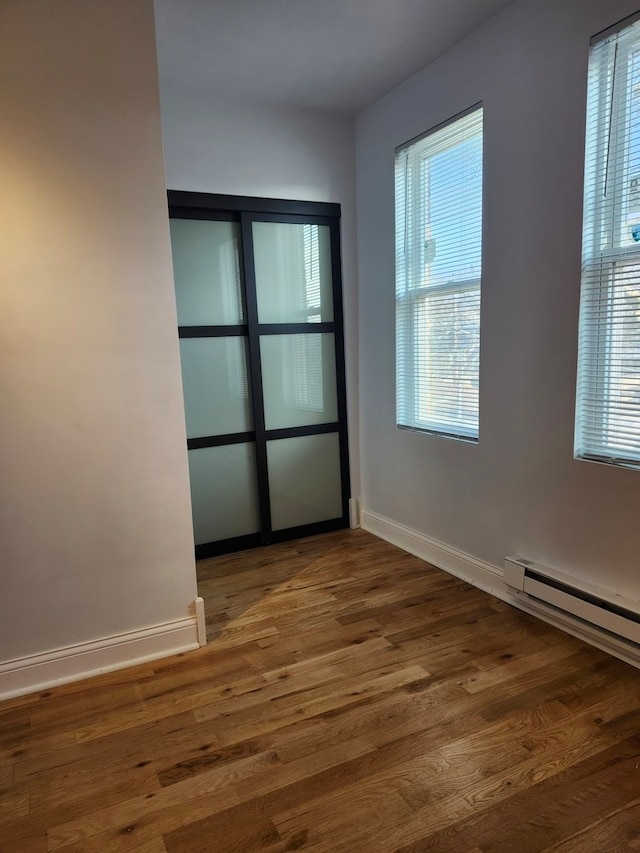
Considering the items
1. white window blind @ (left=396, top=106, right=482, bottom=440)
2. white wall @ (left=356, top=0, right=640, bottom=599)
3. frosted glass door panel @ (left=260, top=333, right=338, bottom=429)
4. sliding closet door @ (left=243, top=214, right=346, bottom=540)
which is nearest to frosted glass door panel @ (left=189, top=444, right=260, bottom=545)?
sliding closet door @ (left=243, top=214, right=346, bottom=540)

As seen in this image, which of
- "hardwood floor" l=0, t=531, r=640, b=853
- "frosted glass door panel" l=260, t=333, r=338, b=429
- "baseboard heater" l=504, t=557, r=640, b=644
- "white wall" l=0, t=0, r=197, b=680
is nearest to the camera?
"hardwood floor" l=0, t=531, r=640, b=853

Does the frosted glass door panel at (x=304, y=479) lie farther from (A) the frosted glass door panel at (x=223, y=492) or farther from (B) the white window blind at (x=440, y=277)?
(B) the white window blind at (x=440, y=277)

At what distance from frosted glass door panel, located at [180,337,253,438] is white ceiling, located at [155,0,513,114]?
4.71ft

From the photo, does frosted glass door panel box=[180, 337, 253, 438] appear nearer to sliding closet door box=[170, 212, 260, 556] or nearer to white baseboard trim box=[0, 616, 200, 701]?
sliding closet door box=[170, 212, 260, 556]

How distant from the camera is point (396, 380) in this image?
139 inches

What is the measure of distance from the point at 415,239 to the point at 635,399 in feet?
5.31

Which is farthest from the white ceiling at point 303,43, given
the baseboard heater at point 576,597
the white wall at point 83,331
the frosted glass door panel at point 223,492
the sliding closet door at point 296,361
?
the baseboard heater at point 576,597

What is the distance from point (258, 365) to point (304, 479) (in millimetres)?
854

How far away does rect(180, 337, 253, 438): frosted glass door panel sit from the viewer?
11.3 feet

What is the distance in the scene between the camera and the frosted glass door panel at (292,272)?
11.7ft

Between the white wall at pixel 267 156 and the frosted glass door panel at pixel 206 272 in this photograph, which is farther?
the frosted glass door panel at pixel 206 272

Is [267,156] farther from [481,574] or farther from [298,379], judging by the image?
[481,574]

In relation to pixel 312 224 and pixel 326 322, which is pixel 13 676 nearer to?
pixel 326 322

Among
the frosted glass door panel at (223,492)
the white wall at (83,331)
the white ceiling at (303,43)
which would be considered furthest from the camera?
the frosted glass door panel at (223,492)
